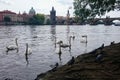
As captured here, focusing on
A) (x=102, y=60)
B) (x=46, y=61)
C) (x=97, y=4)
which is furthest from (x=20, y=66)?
(x=97, y=4)

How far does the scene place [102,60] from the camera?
24.4 m

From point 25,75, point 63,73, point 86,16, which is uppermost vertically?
point 86,16

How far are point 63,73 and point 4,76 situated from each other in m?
10.5

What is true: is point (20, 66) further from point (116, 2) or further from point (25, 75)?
point (116, 2)

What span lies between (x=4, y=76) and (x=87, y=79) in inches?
528

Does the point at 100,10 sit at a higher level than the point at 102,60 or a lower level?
higher

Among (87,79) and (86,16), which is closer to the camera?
(87,79)

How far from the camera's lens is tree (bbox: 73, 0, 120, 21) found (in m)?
22.5

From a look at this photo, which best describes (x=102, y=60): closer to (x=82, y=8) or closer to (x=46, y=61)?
(x=82, y=8)

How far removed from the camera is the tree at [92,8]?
885 inches

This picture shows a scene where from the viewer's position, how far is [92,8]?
23438mm

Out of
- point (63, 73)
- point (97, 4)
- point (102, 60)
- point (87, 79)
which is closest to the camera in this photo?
point (87, 79)

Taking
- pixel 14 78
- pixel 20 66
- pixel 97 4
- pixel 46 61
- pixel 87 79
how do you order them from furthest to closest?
1. pixel 46 61
2. pixel 20 66
3. pixel 14 78
4. pixel 97 4
5. pixel 87 79

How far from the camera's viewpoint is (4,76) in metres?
28.9
